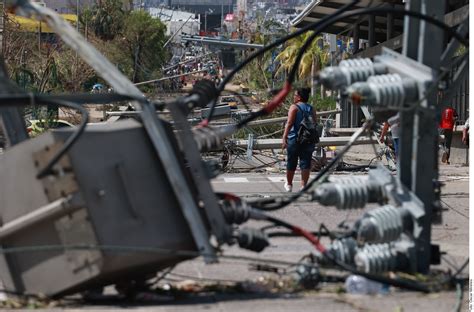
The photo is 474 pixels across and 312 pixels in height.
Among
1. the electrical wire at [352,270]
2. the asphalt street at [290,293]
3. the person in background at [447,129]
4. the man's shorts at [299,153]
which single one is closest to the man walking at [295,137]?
the man's shorts at [299,153]

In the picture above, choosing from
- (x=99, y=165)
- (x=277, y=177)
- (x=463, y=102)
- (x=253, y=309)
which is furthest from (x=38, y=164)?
Result: (x=463, y=102)

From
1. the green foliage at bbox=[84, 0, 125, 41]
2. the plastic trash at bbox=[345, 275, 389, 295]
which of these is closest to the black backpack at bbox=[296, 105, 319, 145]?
the plastic trash at bbox=[345, 275, 389, 295]

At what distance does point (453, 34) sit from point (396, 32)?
22.4m

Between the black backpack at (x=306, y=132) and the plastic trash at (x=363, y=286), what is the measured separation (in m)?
7.33

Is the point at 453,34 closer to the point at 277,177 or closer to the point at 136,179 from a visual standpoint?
the point at 136,179

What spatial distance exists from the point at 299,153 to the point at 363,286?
7.65m

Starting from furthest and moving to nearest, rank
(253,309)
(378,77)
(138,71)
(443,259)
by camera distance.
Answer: (138,71) → (443,259) → (378,77) → (253,309)

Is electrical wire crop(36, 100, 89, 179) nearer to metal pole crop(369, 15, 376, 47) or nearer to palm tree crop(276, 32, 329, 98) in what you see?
metal pole crop(369, 15, 376, 47)

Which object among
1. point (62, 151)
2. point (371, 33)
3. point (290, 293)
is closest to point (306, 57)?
point (371, 33)

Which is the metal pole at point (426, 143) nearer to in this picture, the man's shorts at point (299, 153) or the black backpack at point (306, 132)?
the black backpack at point (306, 132)

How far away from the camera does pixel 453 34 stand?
7355mm

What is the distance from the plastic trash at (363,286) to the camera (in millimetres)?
6984

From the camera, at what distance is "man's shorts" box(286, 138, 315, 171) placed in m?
14.5

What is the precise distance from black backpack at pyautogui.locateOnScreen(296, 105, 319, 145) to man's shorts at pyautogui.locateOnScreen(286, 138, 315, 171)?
0.28 ft
